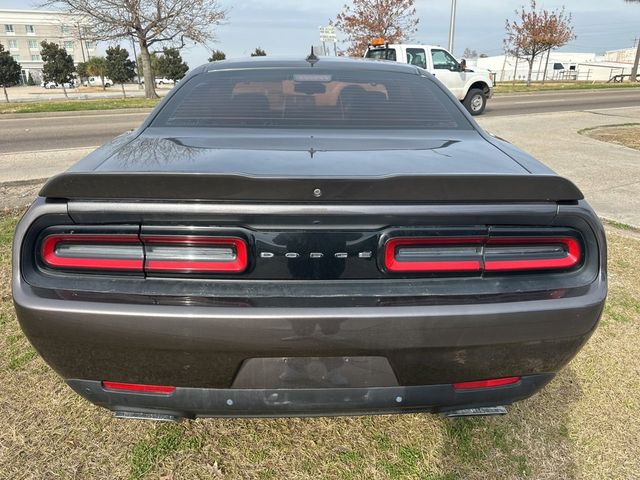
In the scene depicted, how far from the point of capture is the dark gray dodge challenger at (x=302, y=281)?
1514 mm

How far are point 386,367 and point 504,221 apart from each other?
0.62 meters

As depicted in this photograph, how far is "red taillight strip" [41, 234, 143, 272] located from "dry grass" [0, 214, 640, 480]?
99 centimetres

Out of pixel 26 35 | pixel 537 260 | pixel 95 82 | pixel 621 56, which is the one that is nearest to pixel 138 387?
pixel 537 260

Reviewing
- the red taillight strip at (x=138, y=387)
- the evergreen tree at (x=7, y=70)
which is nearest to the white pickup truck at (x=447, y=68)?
the red taillight strip at (x=138, y=387)

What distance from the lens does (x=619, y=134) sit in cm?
1130

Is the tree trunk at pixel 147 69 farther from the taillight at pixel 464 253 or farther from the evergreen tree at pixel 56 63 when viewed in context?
the taillight at pixel 464 253

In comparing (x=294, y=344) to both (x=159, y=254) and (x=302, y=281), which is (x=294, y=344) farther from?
(x=159, y=254)

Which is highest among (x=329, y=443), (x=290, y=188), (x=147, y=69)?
(x=290, y=188)

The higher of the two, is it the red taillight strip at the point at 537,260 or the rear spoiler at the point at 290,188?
the rear spoiler at the point at 290,188

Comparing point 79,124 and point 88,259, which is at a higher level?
point 88,259

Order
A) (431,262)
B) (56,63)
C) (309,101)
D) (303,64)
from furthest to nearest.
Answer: (56,63) → (303,64) → (309,101) → (431,262)

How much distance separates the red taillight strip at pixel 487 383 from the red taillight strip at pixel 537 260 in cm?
43

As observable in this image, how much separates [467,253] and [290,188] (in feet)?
2.07

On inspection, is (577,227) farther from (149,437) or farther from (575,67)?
(575,67)
